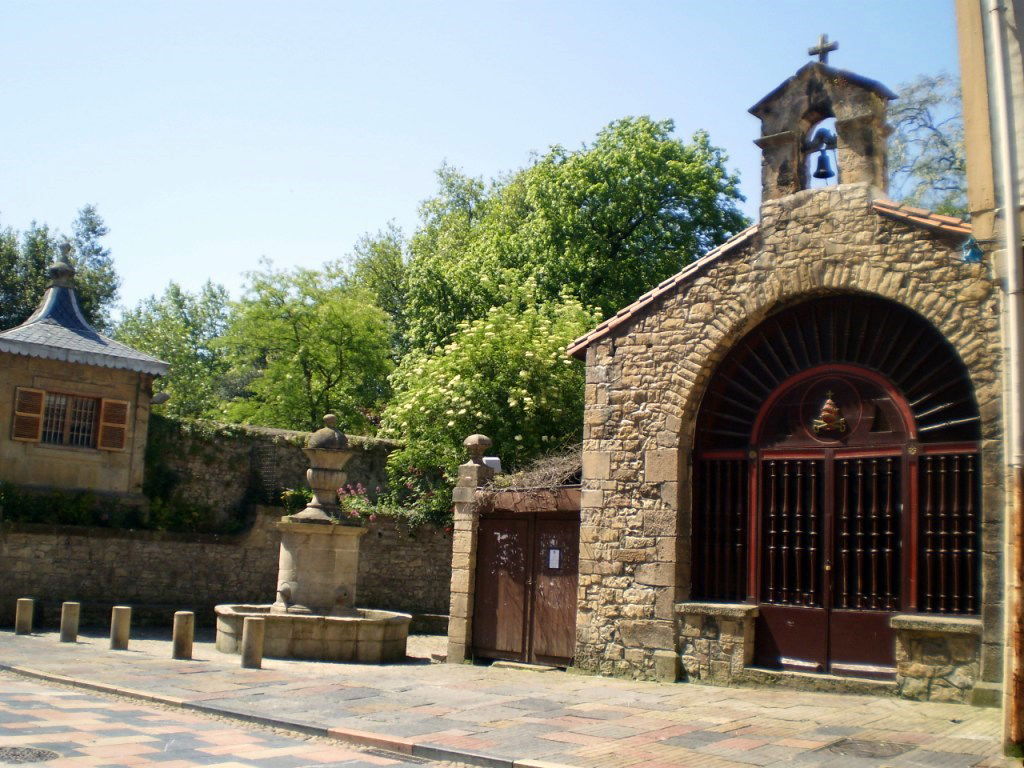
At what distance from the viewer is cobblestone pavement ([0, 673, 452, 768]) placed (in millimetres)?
6926

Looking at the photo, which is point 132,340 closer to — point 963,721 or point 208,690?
point 208,690

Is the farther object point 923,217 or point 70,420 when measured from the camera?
point 70,420

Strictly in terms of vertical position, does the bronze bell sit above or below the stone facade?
above

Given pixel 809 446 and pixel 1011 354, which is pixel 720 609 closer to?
pixel 809 446

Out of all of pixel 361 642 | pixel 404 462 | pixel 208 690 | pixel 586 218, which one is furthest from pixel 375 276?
pixel 208 690

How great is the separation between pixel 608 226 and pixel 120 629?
16.9 meters

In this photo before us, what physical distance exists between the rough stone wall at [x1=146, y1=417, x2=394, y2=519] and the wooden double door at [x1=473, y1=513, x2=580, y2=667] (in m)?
10.3

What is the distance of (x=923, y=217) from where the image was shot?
10.5 metres

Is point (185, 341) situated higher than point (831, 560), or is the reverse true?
point (185, 341)

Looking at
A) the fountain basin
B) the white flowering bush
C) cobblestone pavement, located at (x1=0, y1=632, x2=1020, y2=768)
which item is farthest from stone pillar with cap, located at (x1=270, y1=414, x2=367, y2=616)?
the white flowering bush

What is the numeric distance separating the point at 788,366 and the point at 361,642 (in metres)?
6.48

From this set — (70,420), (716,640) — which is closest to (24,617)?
(70,420)

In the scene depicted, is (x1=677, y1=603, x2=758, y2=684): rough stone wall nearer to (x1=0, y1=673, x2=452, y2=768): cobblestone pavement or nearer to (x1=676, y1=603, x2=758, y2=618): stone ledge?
(x1=676, y1=603, x2=758, y2=618): stone ledge

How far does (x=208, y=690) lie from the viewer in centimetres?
1022
